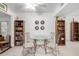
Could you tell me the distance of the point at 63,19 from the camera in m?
6.77

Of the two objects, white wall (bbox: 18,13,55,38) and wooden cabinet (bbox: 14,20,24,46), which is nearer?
white wall (bbox: 18,13,55,38)

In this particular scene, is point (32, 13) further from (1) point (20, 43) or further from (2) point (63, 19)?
(2) point (63, 19)

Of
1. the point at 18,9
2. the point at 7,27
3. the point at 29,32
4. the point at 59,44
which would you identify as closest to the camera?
the point at 18,9

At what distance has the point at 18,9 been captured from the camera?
4711 millimetres

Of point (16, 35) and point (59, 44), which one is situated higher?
point (16, 35)

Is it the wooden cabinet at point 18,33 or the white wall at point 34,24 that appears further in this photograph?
the wooden cabinet at point 18,33

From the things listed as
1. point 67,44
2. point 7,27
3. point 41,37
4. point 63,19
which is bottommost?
point 67,44

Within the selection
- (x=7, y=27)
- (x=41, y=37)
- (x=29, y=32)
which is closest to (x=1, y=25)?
(x=7, y=27)

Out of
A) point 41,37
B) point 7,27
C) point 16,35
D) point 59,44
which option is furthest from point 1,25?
point 59,44

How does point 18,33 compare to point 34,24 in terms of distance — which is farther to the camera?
point 18,33

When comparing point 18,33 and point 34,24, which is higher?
point 34,24

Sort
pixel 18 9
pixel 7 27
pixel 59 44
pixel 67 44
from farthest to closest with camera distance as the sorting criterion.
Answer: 1. pixel 67 44
2. pixel 59 44
3. pixel 7 27
4. pixel 18 9

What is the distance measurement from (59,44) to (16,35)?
2.04m

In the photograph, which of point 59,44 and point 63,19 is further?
point 63,19
